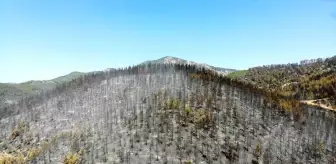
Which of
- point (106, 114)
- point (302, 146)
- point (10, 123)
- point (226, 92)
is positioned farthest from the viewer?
point (10, 123)

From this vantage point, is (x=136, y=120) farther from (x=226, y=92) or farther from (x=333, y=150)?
(x=333, y=150)

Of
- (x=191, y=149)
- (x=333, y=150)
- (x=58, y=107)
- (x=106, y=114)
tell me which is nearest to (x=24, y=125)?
(x=58, y=107)

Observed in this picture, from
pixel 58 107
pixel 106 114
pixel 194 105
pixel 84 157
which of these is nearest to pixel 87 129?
pixel 106 114

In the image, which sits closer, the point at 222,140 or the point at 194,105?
the point at 222,140

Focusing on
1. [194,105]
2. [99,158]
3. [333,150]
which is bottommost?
[333,150]

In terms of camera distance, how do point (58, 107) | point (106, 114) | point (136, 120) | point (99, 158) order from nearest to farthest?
point (99, 158) < point (136, 120) < point (106, 114) < point (58, 107)

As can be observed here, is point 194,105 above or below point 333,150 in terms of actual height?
above
